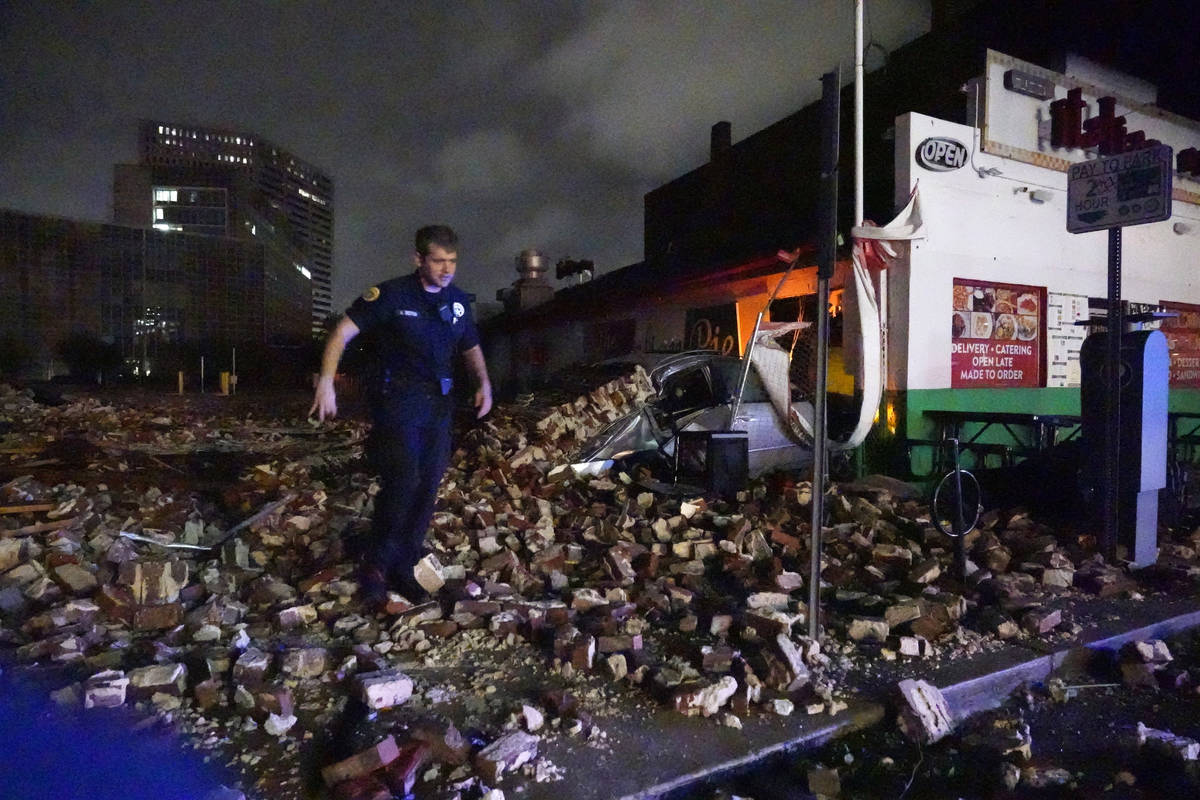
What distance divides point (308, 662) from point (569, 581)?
1926mm

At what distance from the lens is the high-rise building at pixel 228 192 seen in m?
61.7

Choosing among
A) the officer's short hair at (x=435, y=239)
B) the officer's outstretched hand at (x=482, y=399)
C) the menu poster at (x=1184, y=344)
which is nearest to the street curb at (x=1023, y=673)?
the officer's outstretched hand at (x=482, y=399)

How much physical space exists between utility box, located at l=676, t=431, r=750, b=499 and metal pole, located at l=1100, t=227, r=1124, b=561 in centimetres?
290

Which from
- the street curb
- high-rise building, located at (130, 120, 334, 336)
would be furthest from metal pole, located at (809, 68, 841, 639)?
high-rise building, located at (130, 120, 334, 336)

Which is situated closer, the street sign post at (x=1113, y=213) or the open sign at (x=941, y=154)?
the street sign post at (x=1113, y=213)

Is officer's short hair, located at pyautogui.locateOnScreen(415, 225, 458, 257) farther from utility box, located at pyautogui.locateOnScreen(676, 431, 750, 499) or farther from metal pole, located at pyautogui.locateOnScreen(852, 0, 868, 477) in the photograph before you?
metal pole, located at pyautogui.locateOnScreen(852, 0, 868, 477)

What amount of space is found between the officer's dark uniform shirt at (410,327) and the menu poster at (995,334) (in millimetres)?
6879

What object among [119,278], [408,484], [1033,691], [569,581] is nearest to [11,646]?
[408,484]

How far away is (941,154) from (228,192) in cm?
6907

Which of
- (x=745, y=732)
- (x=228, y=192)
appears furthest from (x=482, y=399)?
(x=228, y=192)

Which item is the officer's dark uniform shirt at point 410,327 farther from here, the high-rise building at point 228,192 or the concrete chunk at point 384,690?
the high-rise building at point 228,192

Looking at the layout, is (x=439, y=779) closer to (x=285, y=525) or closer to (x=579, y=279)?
(x=285, y=525)

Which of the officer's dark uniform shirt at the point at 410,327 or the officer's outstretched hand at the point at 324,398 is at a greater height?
the officer's dark uniform shirt at the point at 410,327

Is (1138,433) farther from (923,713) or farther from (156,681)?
(156,681)
